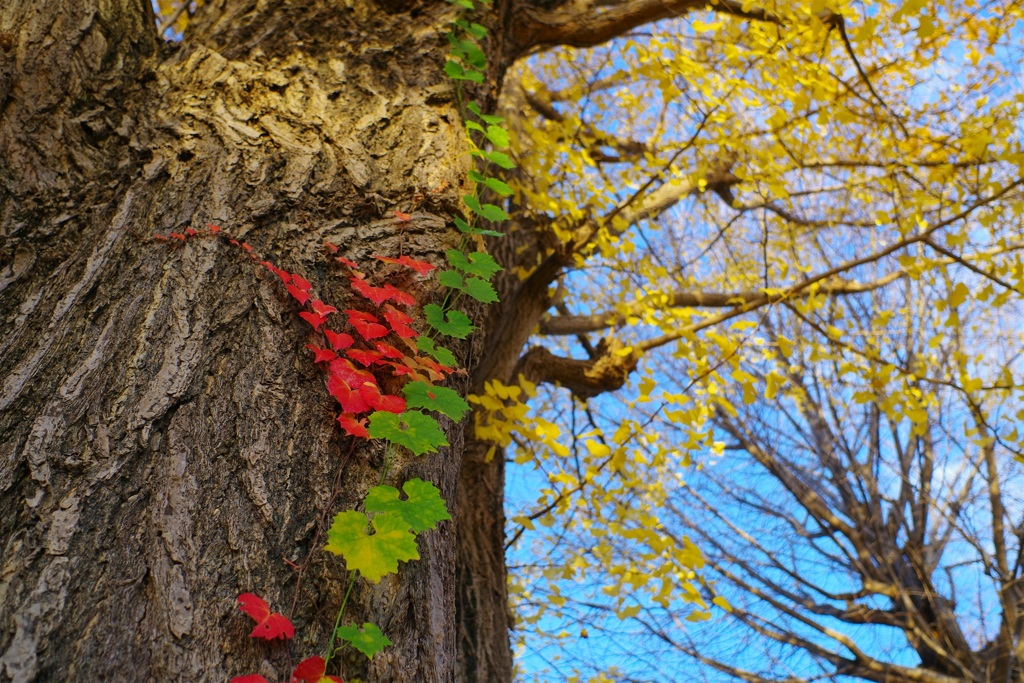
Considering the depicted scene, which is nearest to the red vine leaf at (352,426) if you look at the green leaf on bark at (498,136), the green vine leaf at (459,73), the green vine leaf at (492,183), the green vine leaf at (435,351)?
the green vine leaf at (435,351)

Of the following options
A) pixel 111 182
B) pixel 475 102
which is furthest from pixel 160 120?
pixel 475 102

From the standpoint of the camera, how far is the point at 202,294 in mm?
1335

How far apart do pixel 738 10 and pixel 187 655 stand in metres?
3.23

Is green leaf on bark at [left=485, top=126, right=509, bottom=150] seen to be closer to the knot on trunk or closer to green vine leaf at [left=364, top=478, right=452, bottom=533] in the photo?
green vine leaf at [left=364, top=478, right=452, bottom=533]

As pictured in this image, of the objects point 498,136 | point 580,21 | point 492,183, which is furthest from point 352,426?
point 580,21

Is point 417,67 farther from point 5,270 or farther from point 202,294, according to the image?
point 5,270

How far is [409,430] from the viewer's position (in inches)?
46.4

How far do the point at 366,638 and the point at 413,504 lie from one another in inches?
7.9

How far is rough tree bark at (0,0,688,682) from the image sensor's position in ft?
3.26

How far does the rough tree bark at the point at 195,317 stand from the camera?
3.26ft

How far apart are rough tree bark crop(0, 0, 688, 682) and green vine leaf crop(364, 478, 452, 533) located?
9 centimetres

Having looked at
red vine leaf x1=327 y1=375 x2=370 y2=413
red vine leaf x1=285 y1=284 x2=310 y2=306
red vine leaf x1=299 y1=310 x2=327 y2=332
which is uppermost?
red vine leaf x1=285 y1=284 x2=310 y2=306

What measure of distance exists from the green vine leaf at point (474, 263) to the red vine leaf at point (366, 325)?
0.25 m

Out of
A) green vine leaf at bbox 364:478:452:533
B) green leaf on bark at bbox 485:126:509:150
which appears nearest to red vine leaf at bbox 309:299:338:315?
green vine leaf at bbox 364:478:452:533
